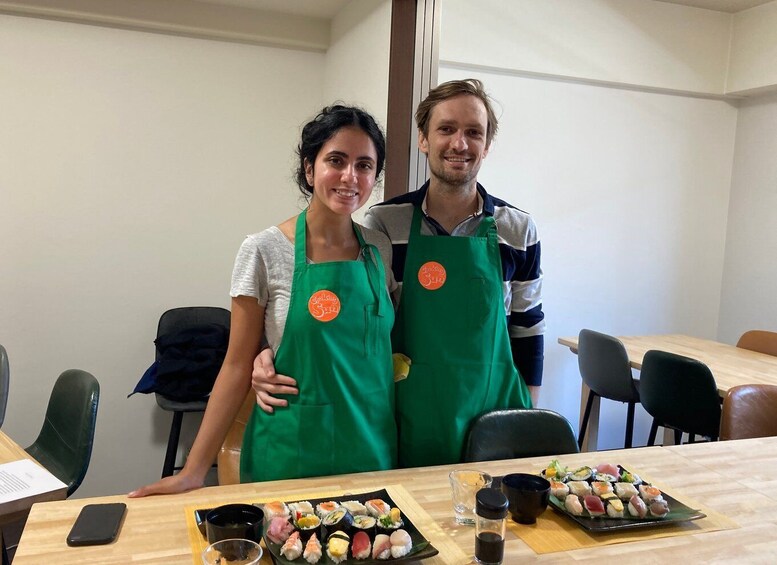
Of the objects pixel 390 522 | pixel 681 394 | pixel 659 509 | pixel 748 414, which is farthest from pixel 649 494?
pixel 681 394

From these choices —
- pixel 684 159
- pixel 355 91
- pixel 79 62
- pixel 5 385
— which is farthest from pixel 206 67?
pixel 684 159

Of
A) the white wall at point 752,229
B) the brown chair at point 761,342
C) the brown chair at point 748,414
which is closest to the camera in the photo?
the brown chair at point 748,414

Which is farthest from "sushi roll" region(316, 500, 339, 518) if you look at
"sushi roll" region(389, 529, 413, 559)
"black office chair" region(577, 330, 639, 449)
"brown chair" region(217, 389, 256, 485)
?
"black office chair" region(577, 330, 639, 449)

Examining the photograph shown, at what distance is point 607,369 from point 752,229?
77.9 inches

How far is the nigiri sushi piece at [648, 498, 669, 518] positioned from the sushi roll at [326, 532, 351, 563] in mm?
589

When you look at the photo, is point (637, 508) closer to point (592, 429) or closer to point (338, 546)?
point (338, 546)

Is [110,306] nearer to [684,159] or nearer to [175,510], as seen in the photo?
[175,510]

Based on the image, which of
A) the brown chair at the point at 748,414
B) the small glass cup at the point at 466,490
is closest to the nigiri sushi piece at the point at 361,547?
the small glass cup at the point at 466,490

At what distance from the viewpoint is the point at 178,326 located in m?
3.47

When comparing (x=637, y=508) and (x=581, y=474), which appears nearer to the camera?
(x=637, y=508)

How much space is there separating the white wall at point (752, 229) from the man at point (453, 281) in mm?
3492

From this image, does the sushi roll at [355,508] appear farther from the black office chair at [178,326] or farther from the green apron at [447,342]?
the black office chair at [178,326]

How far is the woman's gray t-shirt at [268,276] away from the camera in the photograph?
1437 millimetres

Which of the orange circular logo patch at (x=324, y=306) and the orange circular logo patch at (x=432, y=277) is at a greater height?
the orange circular logo patch at (x=432, y=277)
